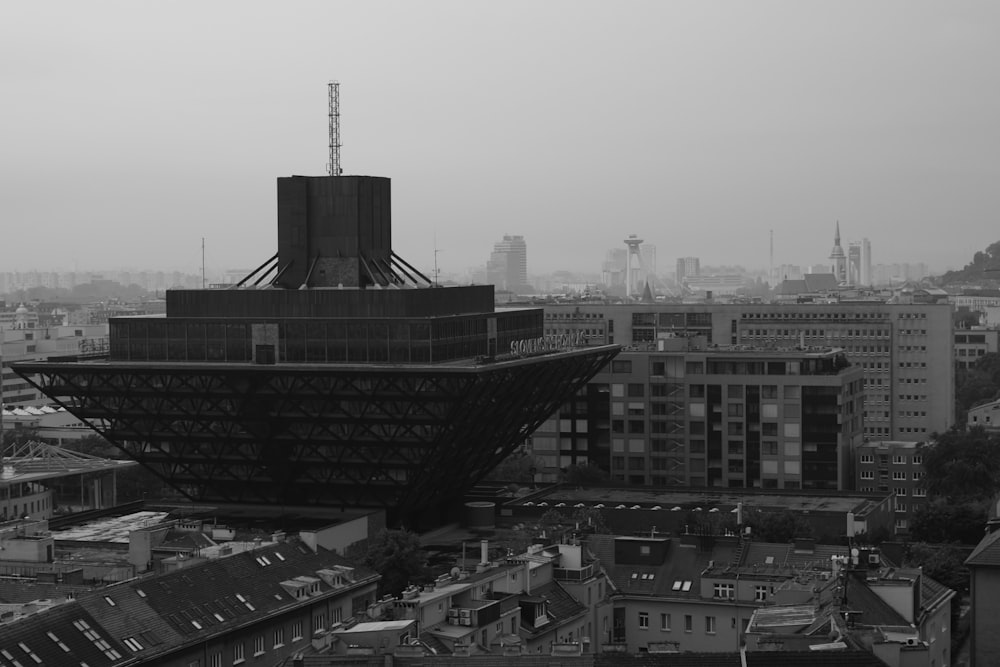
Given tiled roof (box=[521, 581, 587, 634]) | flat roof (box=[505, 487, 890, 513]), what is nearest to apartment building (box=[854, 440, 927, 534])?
flat roof (box=[505, 487, 890, 513])

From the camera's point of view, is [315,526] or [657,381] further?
[657,381]

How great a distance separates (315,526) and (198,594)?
33.4 m

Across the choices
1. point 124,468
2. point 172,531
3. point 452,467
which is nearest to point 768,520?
point 452,467

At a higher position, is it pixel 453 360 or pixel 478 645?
pixel 453 360

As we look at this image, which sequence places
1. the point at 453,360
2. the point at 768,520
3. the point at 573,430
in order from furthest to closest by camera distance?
the point at 573,430 → the point at 453,360 → the point at 768,520

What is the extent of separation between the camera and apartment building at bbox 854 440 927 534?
6004 inches

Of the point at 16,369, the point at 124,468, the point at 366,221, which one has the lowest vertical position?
the point at 124,468

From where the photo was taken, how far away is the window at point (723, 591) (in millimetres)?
75975

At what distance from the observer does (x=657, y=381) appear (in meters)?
155

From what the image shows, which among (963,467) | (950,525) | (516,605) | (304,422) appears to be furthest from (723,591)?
(963,467)

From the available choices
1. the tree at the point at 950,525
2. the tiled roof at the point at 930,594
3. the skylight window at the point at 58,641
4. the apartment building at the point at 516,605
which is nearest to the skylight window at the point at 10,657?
the skylight window at the point at 58,641

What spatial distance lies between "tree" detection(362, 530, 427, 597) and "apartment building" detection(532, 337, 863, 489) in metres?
64.0

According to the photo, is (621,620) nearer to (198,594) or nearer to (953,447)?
(198,594)

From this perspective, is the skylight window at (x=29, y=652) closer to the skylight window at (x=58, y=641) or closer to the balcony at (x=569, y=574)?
the skylight window at (x=58, y=641)
